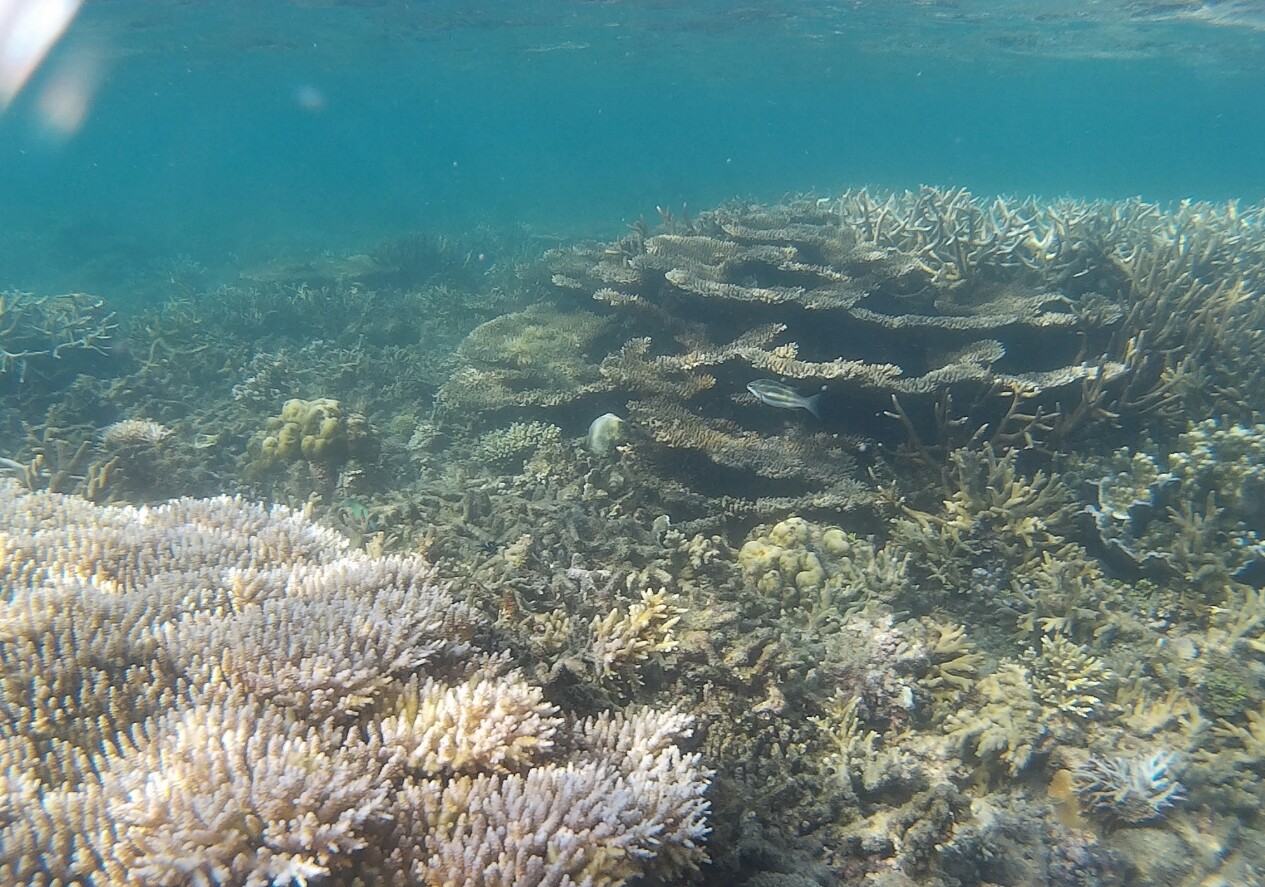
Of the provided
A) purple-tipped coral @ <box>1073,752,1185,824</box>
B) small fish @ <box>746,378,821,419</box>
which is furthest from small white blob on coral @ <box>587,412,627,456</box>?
purple-tipped coral @ <box>1073,752,1185,824</box>

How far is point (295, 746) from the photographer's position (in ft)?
7.36

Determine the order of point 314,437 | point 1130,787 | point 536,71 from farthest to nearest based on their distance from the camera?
point 536,71 < point 314,437 < point 1130,787

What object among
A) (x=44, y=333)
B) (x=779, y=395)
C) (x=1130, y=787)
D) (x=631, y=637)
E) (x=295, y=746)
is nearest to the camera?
(x=295, y=746)

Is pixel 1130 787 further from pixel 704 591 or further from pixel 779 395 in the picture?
pixel 779 395

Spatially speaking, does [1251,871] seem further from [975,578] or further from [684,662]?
[684,662]

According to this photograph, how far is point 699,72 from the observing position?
165 feet

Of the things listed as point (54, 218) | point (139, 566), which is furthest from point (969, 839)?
point (54, 218)

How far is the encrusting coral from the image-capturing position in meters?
1.99

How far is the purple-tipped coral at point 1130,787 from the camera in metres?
3.46

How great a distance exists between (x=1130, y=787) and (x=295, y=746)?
4.08 m

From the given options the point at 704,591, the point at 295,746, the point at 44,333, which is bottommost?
the point at 704,591

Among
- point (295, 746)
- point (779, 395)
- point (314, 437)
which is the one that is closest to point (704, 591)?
point (779, 395)

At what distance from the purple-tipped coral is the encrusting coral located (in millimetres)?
2342

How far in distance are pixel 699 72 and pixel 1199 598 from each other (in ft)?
178
